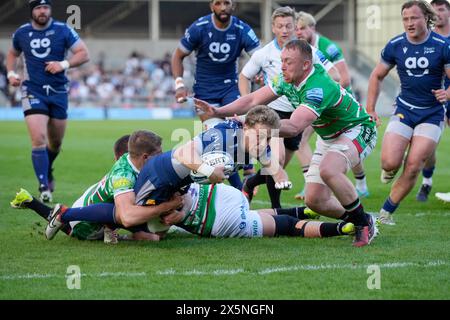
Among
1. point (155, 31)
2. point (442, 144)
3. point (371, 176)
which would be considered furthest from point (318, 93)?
point (155, 31)

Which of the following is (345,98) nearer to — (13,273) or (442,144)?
(13,273)

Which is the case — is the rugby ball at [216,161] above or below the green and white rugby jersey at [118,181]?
above

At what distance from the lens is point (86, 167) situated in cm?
1564

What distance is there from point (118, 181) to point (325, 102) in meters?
1.98

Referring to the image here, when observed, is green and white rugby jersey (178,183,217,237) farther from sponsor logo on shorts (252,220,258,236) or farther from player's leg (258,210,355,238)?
player's leg (258,210,355,238)

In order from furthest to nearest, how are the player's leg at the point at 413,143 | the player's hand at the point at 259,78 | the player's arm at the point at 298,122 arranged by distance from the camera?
the player's hand at the point at 259,78 < the player's leg at the point at 413,143 < the player's arm at the point at 298,122

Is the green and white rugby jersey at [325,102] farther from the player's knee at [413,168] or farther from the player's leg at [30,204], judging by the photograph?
the player's leg at [30,204]

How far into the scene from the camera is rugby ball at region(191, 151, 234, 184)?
6.66 m

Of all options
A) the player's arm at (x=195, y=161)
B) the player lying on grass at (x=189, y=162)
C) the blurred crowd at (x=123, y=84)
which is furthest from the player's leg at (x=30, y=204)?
the blurred crowd at (x=123, y=84)

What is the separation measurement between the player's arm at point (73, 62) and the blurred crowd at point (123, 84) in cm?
2575

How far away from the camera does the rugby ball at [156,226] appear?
759cm

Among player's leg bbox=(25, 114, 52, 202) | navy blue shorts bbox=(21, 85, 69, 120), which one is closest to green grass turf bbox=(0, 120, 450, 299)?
player's leg bbox=(25, 114, 52, 202)

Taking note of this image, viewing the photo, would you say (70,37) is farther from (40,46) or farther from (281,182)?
(281,182)

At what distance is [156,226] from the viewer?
7719mm
